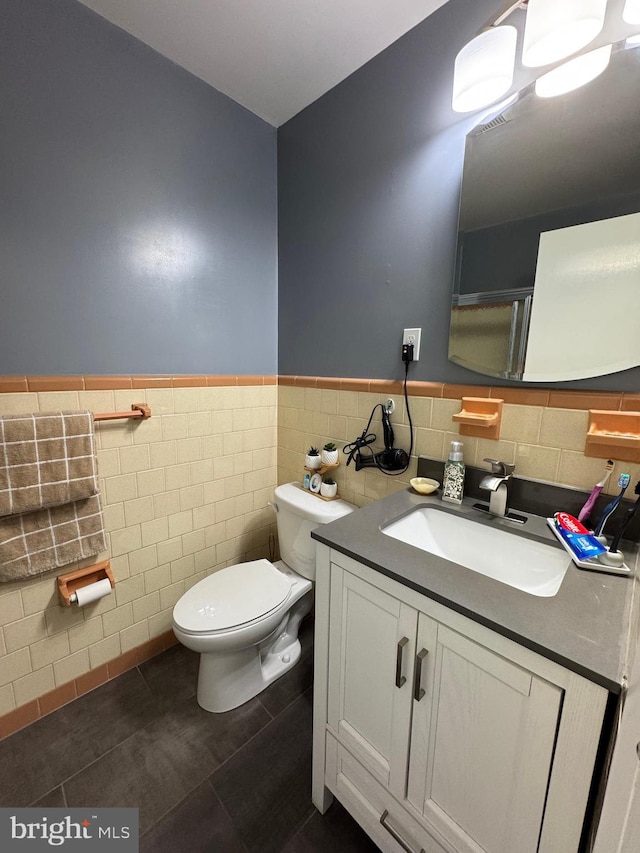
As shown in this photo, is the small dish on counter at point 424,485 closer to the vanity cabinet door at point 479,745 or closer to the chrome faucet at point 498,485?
the chrome faucet at point 498,485

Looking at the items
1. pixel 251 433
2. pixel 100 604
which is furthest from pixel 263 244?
pixel 100 604

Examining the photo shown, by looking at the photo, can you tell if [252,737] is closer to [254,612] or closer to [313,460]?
[254,612]

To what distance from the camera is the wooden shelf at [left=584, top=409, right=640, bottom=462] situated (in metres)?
0.88

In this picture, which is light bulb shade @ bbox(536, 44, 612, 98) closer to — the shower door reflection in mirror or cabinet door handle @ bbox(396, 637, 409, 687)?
the shower door reflection in mirror

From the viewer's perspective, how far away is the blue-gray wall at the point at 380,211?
1.17m

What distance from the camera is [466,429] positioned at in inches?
46.6

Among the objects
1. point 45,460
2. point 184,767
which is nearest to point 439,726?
point 184,767

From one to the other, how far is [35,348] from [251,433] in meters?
0.93

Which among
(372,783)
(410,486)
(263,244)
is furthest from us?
(263,244)

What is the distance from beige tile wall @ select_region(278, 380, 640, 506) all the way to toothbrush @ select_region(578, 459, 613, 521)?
15 mm

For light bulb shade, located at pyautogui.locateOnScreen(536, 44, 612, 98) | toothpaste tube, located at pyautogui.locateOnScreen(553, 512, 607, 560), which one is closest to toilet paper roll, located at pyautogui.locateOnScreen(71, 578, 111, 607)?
toothpaste tube, located at pyautogui.locateOnScreen(553, 512, 607, 560)

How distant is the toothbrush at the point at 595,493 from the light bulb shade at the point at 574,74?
100cm

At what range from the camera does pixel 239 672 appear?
1363 millimetres

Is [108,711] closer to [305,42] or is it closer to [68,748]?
[68,748]
